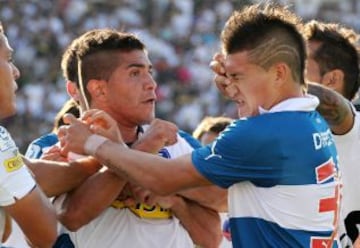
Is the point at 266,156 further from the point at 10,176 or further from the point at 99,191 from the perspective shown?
the point at 10,176

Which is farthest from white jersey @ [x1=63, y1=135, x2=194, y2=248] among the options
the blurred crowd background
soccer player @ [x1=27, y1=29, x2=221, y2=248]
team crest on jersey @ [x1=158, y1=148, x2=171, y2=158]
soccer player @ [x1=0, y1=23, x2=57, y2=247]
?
the blurred crowd background

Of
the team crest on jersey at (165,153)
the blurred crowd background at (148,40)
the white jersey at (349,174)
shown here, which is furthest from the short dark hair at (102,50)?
the blurred crowd background at (148,40)

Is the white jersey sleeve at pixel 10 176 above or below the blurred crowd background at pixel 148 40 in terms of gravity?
above

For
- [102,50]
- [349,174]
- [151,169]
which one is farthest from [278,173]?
[349,174]

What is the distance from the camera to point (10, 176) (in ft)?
13.6

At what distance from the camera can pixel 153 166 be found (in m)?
4.62

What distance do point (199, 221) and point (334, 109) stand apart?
0.93 m

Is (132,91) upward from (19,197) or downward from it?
upward

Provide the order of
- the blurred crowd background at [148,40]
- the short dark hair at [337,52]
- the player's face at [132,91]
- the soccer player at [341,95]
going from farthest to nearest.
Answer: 1. the blurred crowd background at [148,40]
2. the short dark hair at [337,52]
3. the soccer player at [341,95]
4. the player's face at [132,91]

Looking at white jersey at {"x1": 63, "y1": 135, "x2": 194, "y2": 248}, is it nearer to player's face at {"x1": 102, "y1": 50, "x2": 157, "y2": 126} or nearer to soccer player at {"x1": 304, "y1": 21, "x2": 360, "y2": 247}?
player's face at {"x1": 102, "y1": 50, "x2": 157, "y2": 126}

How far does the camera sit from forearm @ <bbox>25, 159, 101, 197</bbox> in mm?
4820

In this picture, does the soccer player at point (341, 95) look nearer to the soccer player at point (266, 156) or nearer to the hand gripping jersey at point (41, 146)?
the soccer player at point (266, 156)

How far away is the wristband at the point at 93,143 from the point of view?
15.5 ft

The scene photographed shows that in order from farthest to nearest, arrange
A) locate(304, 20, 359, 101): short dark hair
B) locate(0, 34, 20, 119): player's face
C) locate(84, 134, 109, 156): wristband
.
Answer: locate(304, 20, 359, 101): short dark hair < locate(84, 134, 109, 156): wristband < locate(0, 34, 20, 119): player's face
